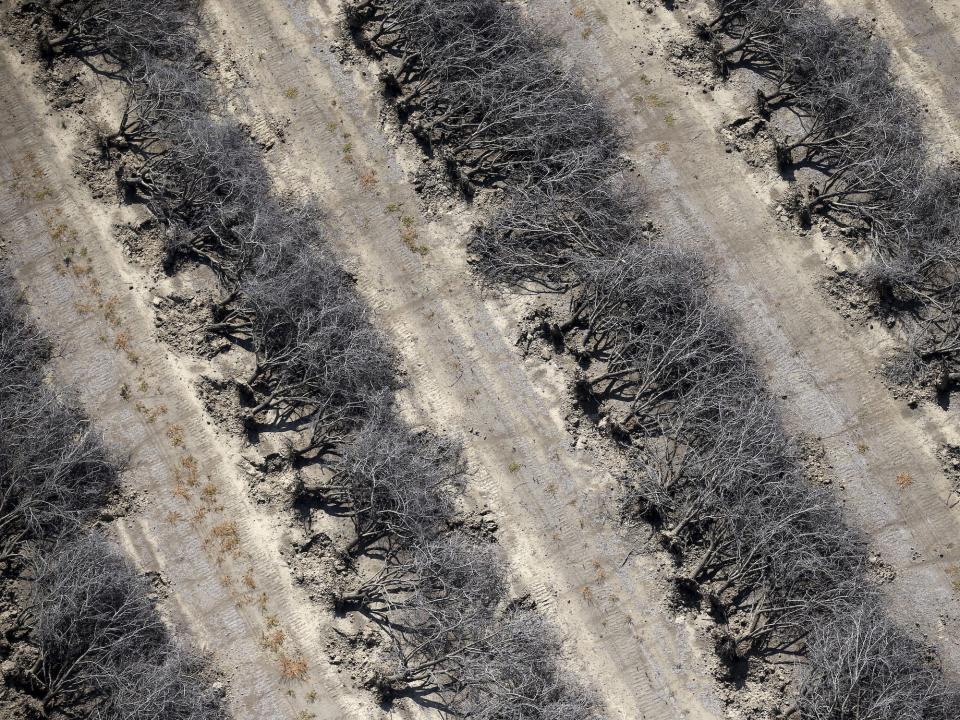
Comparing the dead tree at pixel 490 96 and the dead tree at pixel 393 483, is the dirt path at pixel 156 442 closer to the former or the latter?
the dead tree at pixel 393 483

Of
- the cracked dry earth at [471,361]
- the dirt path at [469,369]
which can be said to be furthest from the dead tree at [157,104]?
the dirt path at [469,369]

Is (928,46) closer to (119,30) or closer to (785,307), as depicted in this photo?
(785,307)

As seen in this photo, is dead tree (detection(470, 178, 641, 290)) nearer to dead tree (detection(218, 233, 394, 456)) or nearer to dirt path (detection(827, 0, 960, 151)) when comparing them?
dead tree (detection(218, 233, 394, 456))

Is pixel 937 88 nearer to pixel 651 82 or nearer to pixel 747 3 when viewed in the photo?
pixel 747 3

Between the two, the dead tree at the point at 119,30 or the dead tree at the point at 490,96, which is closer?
the dead tree at the point at 490,96

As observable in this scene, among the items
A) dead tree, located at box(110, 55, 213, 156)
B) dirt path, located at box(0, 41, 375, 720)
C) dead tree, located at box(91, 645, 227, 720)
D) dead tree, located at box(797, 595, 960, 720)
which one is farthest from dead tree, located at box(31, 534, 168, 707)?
dead tree, located at box(797, 595, 960, 720)

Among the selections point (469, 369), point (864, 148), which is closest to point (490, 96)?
point (469, 369)
